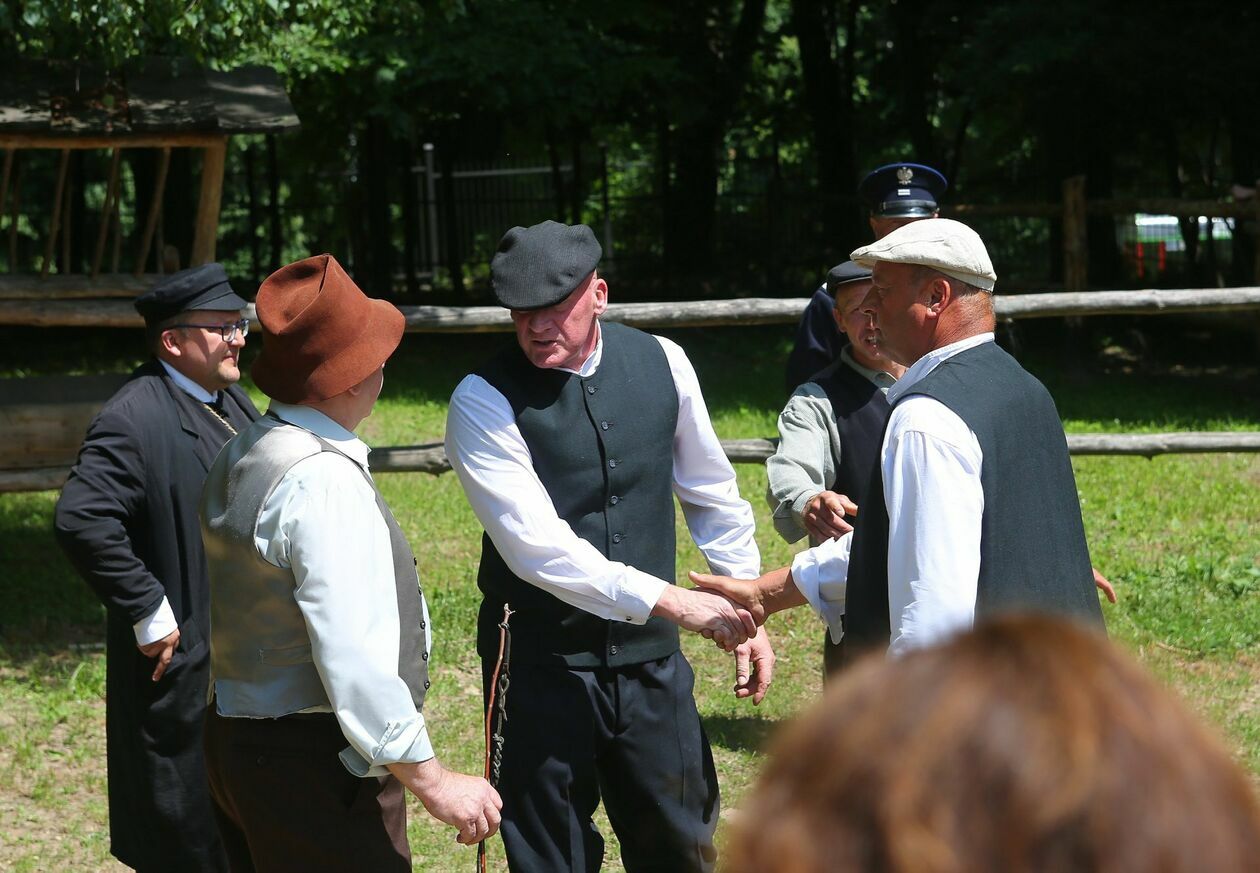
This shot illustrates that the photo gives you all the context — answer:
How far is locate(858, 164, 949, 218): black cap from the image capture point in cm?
486

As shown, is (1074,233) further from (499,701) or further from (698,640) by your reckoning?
(499,701)

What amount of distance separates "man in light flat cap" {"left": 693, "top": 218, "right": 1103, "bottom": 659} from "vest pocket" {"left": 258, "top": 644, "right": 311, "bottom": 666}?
3.75 ft

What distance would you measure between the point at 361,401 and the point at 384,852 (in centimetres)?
97

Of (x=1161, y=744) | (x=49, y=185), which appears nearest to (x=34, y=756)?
(x=1161, y=744)

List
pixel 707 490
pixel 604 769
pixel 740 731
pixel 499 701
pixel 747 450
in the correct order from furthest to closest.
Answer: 1. pixel 747 450
2. pixel 740 731
3. pixel 707 490
4. pixel 604 769
5. pixel 499 701

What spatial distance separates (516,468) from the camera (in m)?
3.54

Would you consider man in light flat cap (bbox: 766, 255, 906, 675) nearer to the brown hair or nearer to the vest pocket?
the vest pocket

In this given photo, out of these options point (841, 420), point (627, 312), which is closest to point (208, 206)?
point (627, 312)

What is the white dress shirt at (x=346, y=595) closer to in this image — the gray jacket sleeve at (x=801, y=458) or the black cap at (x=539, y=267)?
the black cap at (x=539, y=267)

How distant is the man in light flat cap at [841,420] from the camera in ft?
13.6

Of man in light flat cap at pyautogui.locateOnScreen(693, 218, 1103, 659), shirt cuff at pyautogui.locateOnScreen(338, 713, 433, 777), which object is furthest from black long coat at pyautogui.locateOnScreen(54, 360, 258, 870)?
man in light flat cap at pyautogui.locateOnScreen(693, 218, 1103, 659)

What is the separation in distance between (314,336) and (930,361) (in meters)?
1.30

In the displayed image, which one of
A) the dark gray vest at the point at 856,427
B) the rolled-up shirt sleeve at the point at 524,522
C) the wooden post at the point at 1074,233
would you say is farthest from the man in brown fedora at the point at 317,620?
the wooden post at the point at 1074,233

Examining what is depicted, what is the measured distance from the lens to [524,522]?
345 centimetres
